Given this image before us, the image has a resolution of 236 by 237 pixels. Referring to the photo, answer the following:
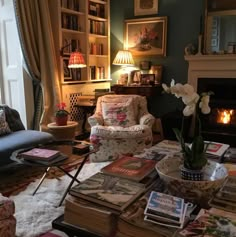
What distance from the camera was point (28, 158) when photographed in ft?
7.23

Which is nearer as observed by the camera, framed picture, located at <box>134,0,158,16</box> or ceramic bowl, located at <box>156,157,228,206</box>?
ceramic bowl, located at <box>156,157,228,206</box>

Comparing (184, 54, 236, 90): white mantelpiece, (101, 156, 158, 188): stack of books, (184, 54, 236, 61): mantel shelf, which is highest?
(184, 54, 236, 61): mantel shelf

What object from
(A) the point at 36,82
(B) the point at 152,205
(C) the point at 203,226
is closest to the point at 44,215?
(B) the point at 152,205

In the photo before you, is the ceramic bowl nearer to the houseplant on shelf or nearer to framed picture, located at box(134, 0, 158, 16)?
the houseplant on shelf

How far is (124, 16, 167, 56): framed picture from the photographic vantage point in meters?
4.75

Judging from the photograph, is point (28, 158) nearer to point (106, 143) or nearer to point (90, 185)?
point (90, 185)

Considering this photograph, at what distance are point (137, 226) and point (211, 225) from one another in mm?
290

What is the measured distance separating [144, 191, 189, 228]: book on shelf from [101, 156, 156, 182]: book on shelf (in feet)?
0.96

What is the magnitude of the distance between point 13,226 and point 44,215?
394mm

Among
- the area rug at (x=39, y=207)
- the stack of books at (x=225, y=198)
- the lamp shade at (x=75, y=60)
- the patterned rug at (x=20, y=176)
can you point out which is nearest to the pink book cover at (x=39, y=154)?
the patterned rug at (x=20, y=176)

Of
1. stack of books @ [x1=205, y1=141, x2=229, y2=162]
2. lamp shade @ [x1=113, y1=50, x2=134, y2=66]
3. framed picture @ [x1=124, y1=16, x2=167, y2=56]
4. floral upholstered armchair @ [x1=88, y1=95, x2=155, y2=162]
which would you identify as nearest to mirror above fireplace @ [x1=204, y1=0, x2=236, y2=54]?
framed picture @ [x1=124, y1=16, x2=167, y2=56]

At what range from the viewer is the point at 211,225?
1101mm

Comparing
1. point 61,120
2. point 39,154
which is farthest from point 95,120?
point 39,154

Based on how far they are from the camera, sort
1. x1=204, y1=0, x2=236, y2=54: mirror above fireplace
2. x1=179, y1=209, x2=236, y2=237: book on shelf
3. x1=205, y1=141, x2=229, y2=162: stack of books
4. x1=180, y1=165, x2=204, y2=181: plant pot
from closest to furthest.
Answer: x1=179, y1=209, x2=236, y2=237: book on shelf
x1=180, y1=165, x2=204, y2=181: plant pot
x1=205, y1=141, x2=229, y2=162: stack of books
x1=204, y1=0, x2=236, y2=54: mirror above fireplace
